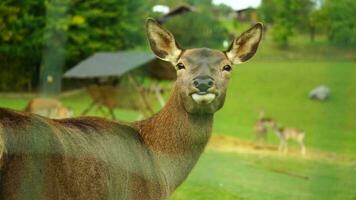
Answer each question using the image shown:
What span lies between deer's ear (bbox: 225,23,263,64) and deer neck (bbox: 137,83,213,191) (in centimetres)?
37

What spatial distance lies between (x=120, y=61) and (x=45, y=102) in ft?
7.71

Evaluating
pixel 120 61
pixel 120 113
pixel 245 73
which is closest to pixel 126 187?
pixel 120 61

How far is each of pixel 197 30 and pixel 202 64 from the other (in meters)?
7.22

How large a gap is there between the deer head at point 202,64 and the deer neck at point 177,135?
2.9 inches

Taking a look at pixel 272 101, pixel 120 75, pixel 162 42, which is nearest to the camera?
pixel 162 42

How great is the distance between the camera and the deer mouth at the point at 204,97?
128 inches

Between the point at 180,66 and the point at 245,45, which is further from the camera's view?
the point at 245,45

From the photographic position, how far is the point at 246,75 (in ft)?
60.7

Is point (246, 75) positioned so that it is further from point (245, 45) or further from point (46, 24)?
point (245, 45)

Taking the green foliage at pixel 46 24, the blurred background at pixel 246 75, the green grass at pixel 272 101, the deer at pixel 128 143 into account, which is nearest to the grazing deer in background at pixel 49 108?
the blurred background at pixel 246 75

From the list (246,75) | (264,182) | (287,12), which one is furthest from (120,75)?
(287,12)

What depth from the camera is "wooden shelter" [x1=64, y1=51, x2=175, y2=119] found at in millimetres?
13125

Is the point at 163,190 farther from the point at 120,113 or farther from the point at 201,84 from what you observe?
the point at 120,113

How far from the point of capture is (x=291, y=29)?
19.4ft
